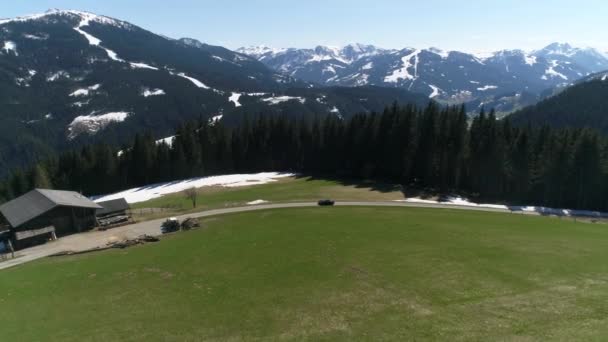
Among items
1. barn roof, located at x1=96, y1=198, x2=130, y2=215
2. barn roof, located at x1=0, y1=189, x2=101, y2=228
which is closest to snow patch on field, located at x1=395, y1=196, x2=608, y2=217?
barn roof, located at x1=96, y1=198, x2=130, y2=215

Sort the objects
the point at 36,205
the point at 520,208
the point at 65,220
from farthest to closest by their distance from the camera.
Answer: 1. the point at 520,208
2. the point at 65,220
3. the point at 36,205

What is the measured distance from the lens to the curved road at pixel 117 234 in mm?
47094

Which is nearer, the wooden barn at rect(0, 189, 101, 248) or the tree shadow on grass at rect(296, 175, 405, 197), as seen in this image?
the wooden barn at rect(0, 189, 101, 248)

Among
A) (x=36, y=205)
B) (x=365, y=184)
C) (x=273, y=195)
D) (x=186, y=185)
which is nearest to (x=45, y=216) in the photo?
(x=36, y=205)

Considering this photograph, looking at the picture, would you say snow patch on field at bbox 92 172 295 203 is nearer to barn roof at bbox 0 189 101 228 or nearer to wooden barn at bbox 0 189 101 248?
barn roof at bbox 0 189 101 228

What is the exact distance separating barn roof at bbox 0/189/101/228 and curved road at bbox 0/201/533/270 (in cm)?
554

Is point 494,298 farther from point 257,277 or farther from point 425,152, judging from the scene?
point 425,152

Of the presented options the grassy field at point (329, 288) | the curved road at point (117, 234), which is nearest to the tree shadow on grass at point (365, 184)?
the curved road at point (117, 234)

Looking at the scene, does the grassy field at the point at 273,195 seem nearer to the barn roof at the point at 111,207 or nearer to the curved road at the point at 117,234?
the barn roof at the point at 111,207

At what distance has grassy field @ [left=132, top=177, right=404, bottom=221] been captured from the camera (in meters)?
73.4

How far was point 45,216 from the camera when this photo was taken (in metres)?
56.3

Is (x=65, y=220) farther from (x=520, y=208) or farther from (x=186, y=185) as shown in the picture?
(x=520, y=208)

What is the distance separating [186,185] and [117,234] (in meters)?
52.2

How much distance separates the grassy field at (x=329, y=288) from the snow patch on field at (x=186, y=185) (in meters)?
55.8
